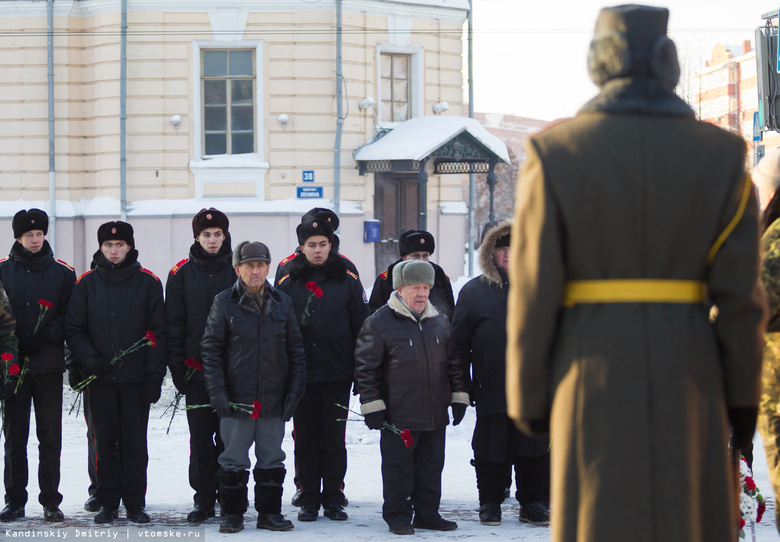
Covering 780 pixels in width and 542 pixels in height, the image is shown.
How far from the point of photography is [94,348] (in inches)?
269

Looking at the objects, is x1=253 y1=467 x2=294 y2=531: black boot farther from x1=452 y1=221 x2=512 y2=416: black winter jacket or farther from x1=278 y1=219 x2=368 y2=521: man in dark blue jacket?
x1=452 y1=221 x2=512 y2=416: black winter jacket

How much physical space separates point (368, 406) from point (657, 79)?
379 centimetres

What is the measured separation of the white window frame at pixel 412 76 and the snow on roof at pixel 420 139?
29 cm

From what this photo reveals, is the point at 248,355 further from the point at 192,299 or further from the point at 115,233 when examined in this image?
the point at 115,233

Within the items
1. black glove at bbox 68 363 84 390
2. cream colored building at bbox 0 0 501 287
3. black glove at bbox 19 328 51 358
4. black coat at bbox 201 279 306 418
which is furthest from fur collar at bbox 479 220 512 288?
cream colored building at bbox 0 0 501 287

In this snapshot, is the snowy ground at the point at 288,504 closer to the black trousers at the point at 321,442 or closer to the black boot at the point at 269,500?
the black boot at the point at 269,500

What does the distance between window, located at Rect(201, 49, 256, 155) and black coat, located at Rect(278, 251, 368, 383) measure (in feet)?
46.1

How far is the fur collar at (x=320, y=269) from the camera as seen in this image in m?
7.25

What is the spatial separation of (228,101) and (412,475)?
15.3 meters

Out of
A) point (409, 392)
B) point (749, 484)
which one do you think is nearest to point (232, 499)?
point (409, 392)

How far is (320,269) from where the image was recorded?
23.8ft

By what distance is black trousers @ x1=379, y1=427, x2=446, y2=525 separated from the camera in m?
6.52

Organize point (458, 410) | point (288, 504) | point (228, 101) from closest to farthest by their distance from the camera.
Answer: point (458, 410) → point (288, 504) → point (228, 101)

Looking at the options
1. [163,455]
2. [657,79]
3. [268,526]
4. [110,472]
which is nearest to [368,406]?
[268,526]
